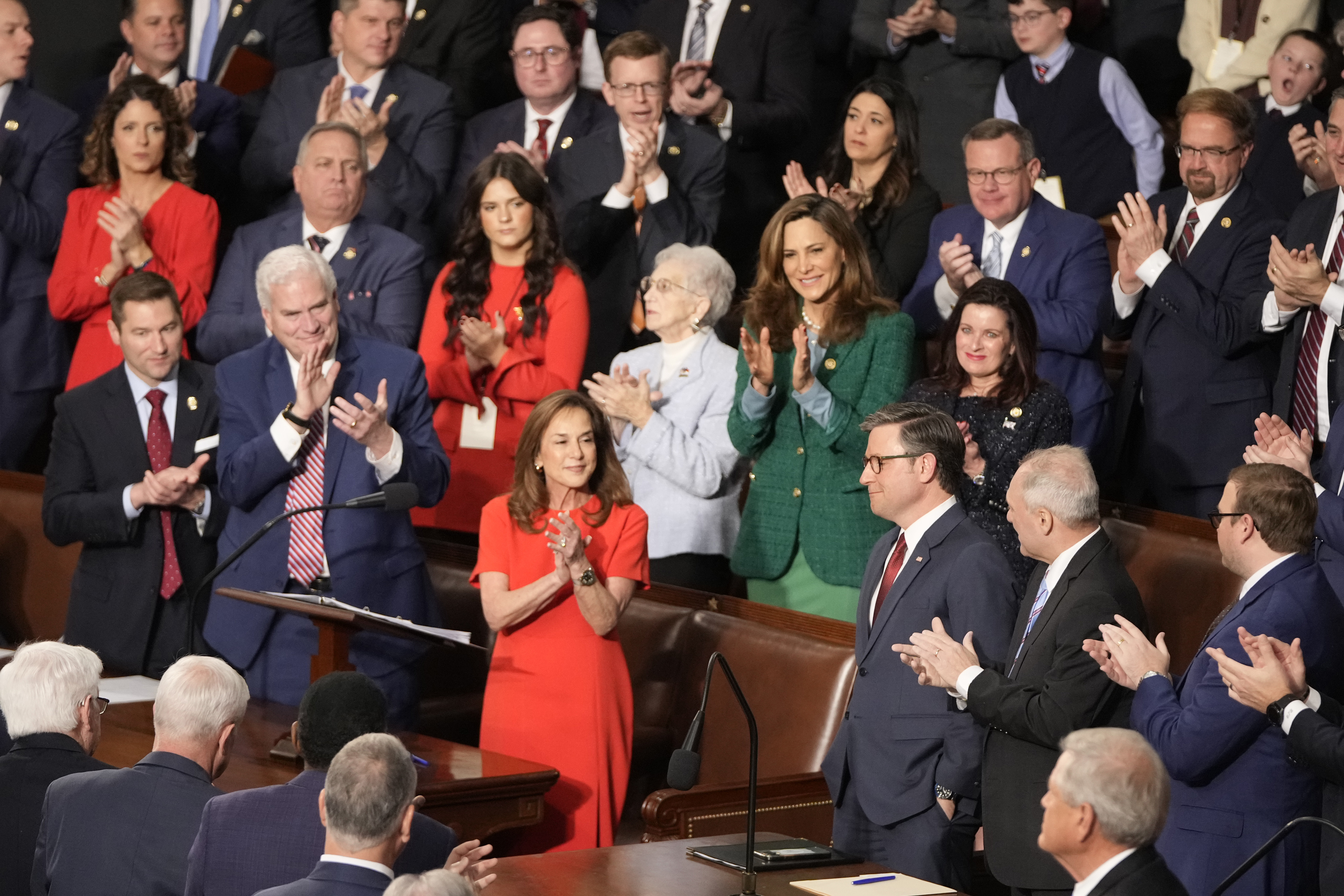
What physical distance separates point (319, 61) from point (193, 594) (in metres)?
3.23

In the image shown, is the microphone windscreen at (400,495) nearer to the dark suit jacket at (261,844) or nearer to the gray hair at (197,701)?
the gray hair at (197,701)

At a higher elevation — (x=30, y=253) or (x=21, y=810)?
(x=30, y=253)

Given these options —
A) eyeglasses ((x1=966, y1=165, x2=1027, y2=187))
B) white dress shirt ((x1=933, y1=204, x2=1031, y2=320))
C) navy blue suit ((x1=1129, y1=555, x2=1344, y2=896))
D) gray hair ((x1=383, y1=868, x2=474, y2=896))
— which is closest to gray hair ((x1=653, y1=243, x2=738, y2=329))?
white dress shirt ((x1=933, y1=204, x2=1031, y2=320))

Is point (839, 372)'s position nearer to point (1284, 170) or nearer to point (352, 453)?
point (352, 453)

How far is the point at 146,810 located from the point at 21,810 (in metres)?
0.40

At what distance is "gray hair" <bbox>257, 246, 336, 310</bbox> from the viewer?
4902 mm

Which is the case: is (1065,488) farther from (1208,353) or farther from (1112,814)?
(1208,353)

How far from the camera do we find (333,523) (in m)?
4.95

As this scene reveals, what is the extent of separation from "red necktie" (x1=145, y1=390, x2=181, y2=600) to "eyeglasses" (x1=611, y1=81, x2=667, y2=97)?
2.07m

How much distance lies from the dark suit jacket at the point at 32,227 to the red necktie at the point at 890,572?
4193 millimetres

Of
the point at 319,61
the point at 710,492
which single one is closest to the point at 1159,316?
the point at 710,492

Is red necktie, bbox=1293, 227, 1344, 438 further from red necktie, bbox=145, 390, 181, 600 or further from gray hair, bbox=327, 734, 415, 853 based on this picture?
red necktie, bbox=145, 390, 181, 600

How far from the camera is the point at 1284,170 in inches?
269

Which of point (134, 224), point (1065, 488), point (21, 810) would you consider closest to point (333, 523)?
point (21, 810)
